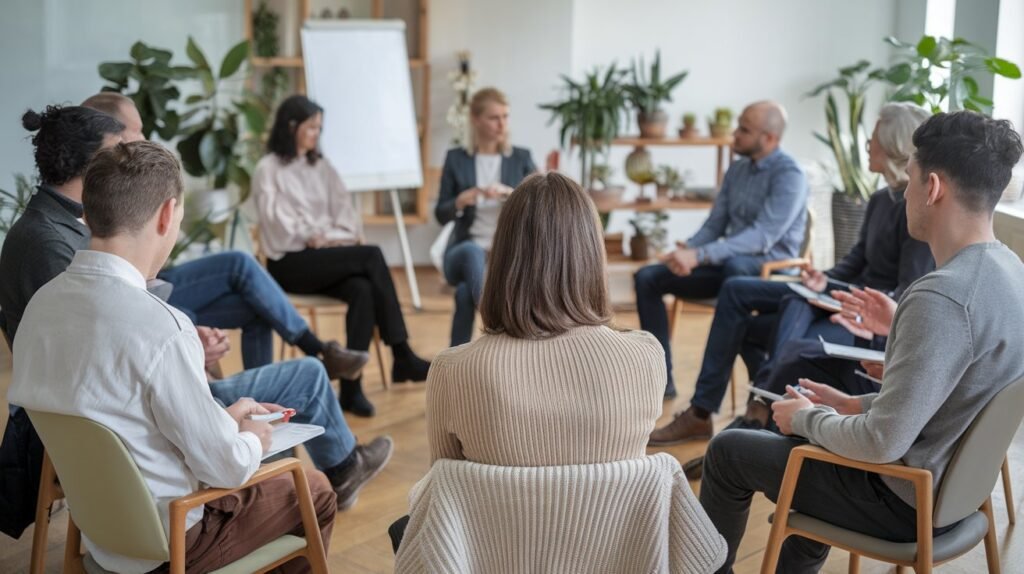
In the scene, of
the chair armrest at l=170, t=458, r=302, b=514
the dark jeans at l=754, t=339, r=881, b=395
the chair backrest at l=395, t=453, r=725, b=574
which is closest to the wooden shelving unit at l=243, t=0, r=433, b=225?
the dark jeans at l=754, t=339, r=881, b=395

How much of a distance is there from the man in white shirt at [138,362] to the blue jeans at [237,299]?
1725 millimetres

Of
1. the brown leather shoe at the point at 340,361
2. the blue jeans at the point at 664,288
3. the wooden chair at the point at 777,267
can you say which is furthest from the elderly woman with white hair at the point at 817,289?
the brown leather shoe at the point at 340,361

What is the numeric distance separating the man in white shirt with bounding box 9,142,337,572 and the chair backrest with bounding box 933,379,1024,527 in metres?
1.36

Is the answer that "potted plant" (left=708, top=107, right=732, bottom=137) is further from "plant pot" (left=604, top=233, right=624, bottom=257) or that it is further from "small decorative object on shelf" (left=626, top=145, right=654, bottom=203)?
"plant pot" (left=604, top=233, right=624, bottom=257)

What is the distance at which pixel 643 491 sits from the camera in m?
1.85

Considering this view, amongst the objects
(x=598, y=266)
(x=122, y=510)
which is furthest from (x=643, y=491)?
(x=122, y=510)

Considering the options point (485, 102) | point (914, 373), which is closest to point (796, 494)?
point (914, 373)

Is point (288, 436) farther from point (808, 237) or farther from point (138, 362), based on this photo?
point (808, 237)

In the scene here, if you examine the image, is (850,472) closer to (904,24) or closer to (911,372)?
(911,372)

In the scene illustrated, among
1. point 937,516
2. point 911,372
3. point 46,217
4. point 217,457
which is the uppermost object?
point 46,217

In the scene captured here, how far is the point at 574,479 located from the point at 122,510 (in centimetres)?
86

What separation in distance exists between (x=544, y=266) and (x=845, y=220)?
4594 millimetres

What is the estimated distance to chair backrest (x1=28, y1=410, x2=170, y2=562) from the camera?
6.41ft

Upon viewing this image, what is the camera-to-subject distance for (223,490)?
2082 millimetres
